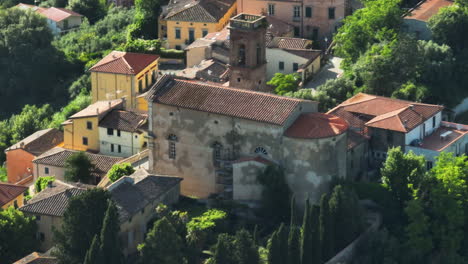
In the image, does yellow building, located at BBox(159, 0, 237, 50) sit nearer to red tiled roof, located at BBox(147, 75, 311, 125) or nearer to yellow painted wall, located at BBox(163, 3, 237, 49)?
yellow painted wall, located at BBox(163, 3, 237, 49)

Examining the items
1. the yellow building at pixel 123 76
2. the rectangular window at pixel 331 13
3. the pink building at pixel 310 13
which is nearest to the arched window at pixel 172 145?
the yellow building at pixel 123 76

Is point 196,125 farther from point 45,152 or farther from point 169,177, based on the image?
point 45,152

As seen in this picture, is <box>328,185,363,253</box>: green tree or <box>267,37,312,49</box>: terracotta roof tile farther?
<box>267,37,312,49</box>: terracotta roof tile

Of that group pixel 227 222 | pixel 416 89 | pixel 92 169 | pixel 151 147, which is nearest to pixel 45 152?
pixel 92 169

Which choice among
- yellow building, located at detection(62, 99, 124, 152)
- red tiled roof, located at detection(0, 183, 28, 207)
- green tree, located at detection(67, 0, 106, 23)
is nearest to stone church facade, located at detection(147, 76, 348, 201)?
red tiled roof, located at detection(0, 183, 28, 207)

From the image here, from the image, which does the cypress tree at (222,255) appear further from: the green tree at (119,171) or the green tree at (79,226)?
the green tree at (119,171)

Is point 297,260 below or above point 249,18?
below

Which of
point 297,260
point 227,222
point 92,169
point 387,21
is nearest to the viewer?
point 297,260
